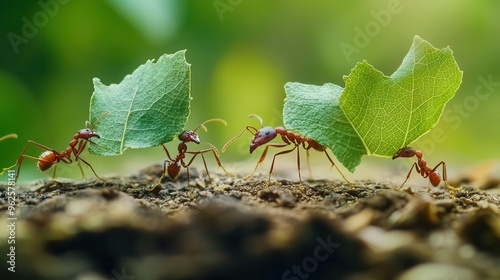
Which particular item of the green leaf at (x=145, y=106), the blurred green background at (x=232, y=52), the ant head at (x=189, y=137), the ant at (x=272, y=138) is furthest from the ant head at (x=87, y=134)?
the blurred green background at (x=232, y=52)

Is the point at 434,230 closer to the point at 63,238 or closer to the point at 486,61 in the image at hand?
the point at 63,238

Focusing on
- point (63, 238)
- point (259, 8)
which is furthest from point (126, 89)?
point (259, 8)

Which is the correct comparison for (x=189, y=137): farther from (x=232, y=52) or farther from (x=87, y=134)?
(x=232, y=52)

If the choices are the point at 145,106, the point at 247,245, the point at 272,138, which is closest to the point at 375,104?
the point at 272,138

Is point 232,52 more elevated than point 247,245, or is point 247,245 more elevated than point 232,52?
point 232,52

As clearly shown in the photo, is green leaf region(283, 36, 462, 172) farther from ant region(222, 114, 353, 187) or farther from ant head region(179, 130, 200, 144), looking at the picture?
ant head region(179, 130, 200, 144)
